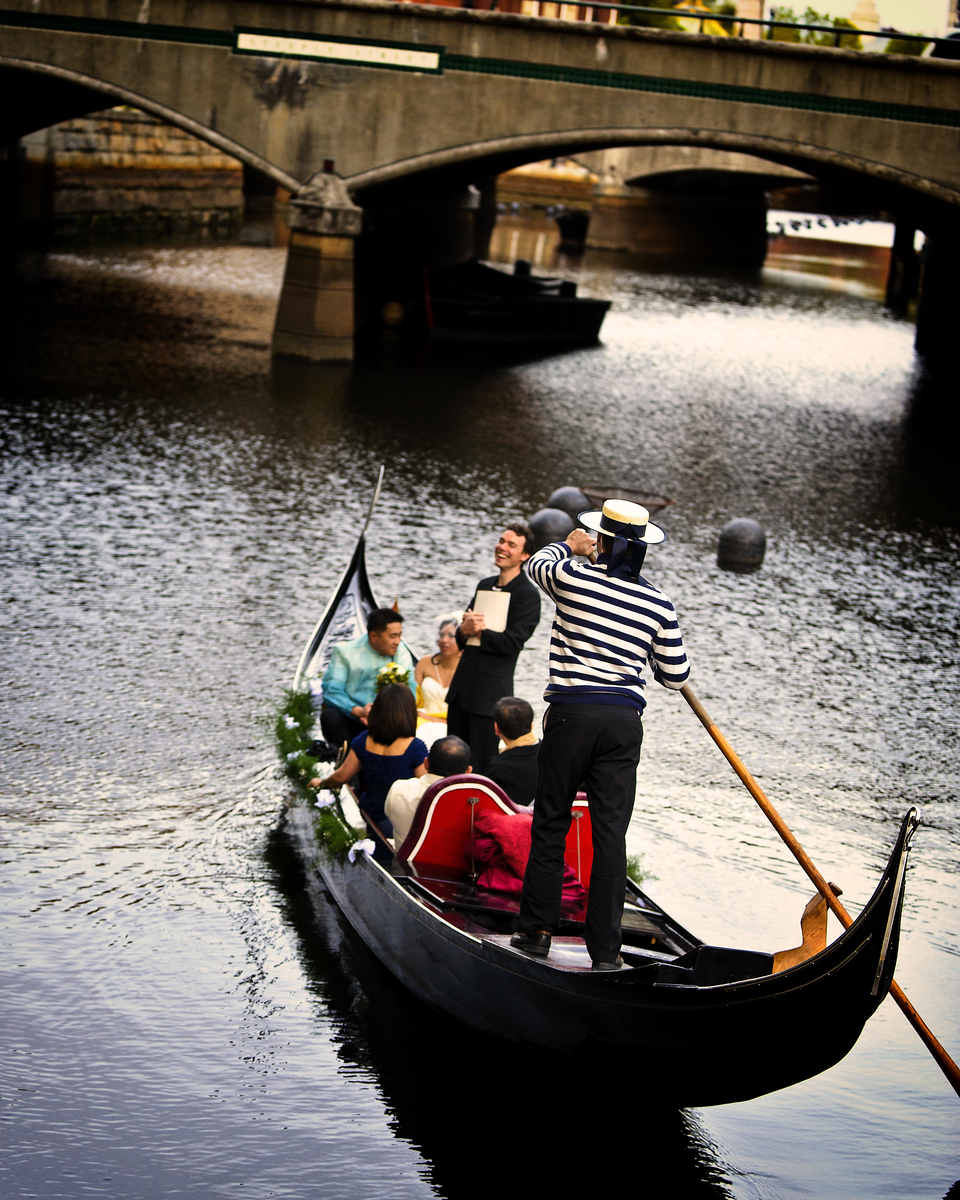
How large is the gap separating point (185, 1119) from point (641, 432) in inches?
534

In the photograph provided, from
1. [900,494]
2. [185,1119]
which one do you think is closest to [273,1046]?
[185,1119]

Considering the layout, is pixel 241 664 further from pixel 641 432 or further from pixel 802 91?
pixel 802 91

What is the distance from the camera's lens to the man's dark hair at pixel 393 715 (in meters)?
6.09

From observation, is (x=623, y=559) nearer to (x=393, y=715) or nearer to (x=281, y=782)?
(x=393, y=715)

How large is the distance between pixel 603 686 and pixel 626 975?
940mm

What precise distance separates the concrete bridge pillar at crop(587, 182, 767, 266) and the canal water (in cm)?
2560

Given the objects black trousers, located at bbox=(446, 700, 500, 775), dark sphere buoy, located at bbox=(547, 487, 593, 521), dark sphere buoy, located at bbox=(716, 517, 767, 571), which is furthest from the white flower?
dark sphere buoy, located at bbox=(547, 487, 593, 521)

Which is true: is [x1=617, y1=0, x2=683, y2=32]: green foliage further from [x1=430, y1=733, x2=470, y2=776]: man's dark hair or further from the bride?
[x1=430, y1=733, x2=470, y2=776]: man's dark hair

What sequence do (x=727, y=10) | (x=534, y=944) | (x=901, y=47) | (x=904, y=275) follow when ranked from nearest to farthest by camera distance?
(x=534, y=944), (x=901, y=47), (x=904, y=275), (x=727, y=10)

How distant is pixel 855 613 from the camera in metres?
11.3

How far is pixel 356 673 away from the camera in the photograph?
7195mm

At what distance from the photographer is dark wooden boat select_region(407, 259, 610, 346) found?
2367cm

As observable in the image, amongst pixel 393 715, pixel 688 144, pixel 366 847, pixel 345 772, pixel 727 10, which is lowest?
pixel 366 847

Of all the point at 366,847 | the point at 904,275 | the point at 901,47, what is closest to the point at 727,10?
the point at 904,275
